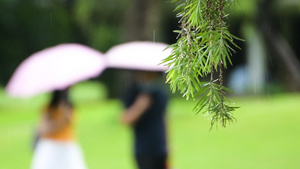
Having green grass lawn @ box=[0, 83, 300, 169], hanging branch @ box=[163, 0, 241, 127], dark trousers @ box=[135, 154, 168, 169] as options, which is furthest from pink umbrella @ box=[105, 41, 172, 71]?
hanging branch @ box=[163, 0, 241, 127]

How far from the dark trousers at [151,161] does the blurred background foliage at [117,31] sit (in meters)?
10.7

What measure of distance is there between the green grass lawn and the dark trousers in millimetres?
3187

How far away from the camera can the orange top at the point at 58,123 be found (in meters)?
4.79

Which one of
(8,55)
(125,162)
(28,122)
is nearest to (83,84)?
(8,55)

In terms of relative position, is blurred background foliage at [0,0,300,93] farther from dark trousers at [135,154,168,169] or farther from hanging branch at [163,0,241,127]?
hanging branch at [163,0,241,127]

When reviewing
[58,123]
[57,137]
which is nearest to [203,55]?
[58,123]

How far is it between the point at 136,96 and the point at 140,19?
7.18 meters

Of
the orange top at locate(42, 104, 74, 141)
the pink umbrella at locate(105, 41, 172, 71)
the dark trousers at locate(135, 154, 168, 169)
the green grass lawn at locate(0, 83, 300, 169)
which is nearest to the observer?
the dark trousers at locate(135, 154, 168, 169)

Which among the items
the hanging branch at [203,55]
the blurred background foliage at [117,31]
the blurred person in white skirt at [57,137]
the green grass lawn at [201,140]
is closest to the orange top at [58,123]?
the blurred person in white skirt at [57,137]

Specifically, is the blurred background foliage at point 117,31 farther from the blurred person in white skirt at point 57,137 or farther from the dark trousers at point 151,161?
the dark trousers at point 151,161

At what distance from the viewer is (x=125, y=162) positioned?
9594 millimetres

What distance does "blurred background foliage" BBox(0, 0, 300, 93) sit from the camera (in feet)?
54.6

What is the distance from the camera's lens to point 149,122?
4727 mm

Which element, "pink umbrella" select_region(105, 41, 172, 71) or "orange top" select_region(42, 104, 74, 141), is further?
"pink umbrella" select_region(105, 41, 172, 71)
